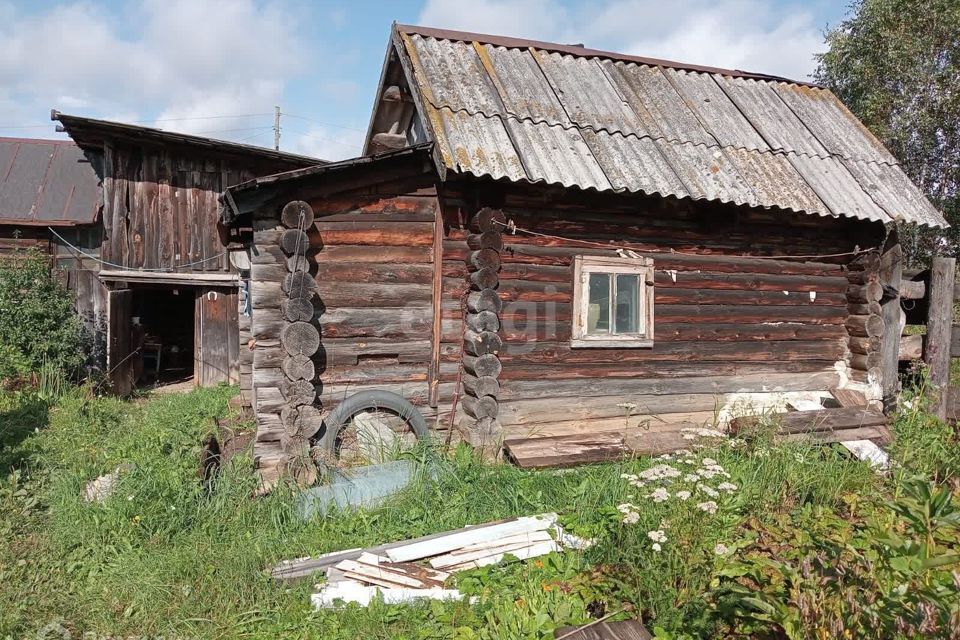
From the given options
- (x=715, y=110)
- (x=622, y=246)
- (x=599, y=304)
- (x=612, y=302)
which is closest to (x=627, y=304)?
(x=612, y=302)

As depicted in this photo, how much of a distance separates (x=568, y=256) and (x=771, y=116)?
13.4ft

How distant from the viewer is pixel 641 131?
22.9ft

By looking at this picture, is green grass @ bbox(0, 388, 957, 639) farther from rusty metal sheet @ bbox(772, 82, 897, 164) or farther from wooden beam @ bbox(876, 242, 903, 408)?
rusty metal sheet @ bbox(772, 82, 897, 164)

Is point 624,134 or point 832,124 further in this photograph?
point 832,124

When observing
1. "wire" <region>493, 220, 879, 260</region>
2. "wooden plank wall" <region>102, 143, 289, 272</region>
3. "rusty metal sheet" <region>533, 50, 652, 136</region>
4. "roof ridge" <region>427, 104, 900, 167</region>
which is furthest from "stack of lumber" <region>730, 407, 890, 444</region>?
"wooden plank wall" <region>102, 143, 289, 272</region>

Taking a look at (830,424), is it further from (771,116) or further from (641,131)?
(771,116)

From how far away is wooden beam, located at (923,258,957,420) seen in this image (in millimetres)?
7105

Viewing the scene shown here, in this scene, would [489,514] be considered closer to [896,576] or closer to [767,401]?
[896,576]

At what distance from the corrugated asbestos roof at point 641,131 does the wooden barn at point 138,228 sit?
6.13m

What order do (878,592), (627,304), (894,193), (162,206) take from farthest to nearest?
(162,206)
(894,193)
(627,304)
(878,592)

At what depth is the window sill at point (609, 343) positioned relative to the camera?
6500 mm

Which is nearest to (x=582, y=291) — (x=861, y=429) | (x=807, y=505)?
(x=807, y=505)

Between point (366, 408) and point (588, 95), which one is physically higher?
point (588, 95)

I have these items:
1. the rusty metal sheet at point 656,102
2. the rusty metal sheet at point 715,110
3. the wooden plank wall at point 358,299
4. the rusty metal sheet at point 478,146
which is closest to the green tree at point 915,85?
the rusty metal sheet at point 715,110
